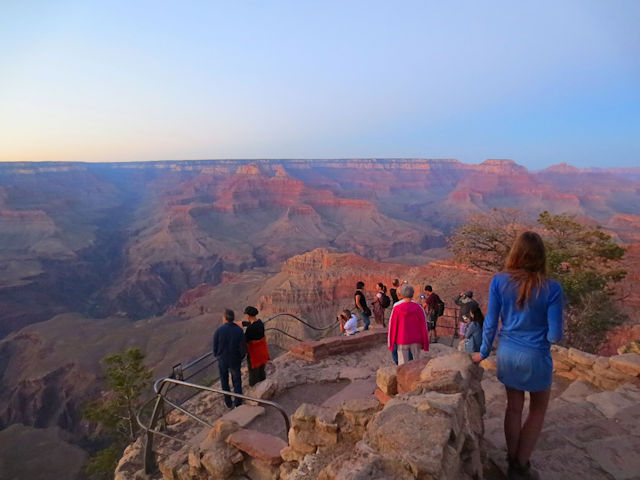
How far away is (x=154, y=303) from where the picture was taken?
5444 centimetres

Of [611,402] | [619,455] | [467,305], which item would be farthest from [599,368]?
[619,455]

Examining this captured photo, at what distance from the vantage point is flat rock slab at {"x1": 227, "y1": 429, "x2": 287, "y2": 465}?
12.2 ft

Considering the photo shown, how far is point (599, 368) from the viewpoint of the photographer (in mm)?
6281

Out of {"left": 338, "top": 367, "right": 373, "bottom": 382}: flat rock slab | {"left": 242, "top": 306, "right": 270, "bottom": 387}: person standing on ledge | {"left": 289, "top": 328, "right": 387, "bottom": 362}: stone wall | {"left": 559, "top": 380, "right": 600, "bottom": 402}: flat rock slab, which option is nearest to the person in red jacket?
{"left": 338, "top": 367, "right": 373, "bottom": 382}: flat rock slab

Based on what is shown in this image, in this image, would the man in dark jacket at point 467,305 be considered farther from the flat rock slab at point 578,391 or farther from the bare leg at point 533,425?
the bare leg at point 533,425

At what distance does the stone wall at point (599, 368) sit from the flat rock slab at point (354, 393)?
141 inches

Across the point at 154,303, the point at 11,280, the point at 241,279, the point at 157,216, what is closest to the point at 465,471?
the point at 241,279

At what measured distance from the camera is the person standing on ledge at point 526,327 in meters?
2.91

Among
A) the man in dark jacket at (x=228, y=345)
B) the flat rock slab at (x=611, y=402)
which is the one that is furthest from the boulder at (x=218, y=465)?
the flat rock slab at (x=611, y=402)

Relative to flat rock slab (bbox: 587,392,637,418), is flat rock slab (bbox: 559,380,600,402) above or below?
below

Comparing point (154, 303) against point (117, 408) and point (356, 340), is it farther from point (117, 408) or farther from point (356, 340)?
point (356, 340)

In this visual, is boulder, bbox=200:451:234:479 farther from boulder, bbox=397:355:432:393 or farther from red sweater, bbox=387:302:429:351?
red sweater, bbox=387:302:429:351

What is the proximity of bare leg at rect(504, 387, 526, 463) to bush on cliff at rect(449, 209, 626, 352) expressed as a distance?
38.3ft

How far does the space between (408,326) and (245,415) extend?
8.47 ft
